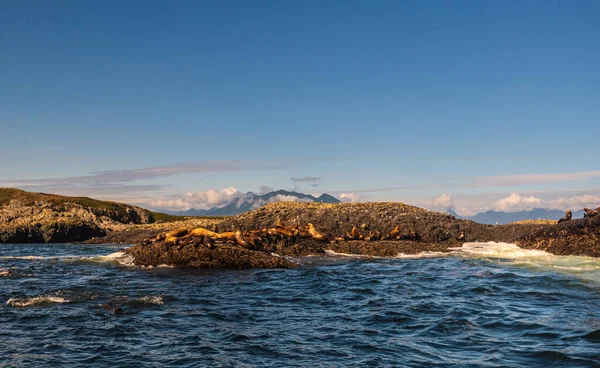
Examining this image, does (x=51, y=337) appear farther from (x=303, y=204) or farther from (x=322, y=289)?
(x=303, y=204)

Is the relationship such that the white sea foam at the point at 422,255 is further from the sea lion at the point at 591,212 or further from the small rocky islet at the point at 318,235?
the sea lion at the point at 591,212

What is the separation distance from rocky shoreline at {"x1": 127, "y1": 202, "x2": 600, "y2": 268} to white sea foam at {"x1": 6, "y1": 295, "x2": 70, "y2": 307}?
344 inches

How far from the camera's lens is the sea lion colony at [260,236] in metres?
26.5

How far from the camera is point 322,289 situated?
1838 centimetres

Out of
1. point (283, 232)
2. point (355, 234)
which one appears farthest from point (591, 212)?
point (283, 232)

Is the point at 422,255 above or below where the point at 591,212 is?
below

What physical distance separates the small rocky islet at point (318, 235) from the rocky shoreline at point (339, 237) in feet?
0.18

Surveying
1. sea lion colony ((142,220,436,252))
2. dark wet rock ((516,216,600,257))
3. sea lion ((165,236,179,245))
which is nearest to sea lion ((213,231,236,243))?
sea lion colony ((142,220,436,252))

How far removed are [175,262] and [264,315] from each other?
12347mm

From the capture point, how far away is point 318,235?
114 ft

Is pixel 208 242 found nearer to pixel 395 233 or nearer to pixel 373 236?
pixel 373 236

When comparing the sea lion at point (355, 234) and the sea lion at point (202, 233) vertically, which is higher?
the sea lion at point (202, 233)

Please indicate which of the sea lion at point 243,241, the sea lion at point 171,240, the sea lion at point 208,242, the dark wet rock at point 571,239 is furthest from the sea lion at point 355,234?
the sea lion at point 171,240

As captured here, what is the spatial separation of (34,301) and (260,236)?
643 inches
